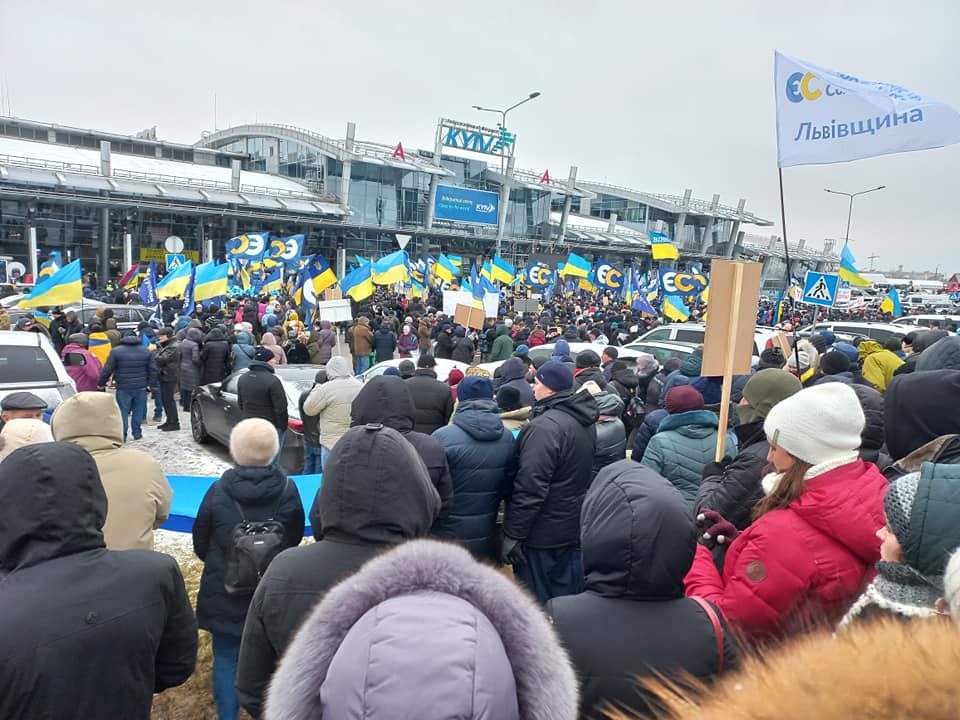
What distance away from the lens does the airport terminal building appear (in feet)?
118

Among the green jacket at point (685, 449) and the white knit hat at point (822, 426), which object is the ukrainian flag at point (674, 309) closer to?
the green jacket at point (685, 449)

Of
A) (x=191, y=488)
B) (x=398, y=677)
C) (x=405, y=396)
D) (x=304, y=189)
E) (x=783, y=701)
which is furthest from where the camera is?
(x=304, y=189)

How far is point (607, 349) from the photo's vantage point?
918 centimetres

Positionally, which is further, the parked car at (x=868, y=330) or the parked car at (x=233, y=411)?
the parked car at (x=868, y=330)

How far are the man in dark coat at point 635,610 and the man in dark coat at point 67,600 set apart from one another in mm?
1493

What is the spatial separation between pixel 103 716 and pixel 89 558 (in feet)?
1.79

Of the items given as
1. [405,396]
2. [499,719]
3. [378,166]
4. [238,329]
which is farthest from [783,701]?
[378,166]

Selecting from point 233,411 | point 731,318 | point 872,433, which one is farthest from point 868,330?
point 233,411

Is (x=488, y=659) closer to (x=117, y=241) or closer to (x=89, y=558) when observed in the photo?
(x=89, y=558)

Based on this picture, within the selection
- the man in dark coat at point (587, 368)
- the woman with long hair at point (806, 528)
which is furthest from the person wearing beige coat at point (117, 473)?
the man in dark coat at point (587, 368)

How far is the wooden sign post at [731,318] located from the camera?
13.4ft

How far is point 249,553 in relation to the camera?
2930 mm

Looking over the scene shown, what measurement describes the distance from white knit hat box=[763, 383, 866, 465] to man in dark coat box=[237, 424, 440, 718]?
4.84 feet

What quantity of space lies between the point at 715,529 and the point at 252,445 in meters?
2.30
